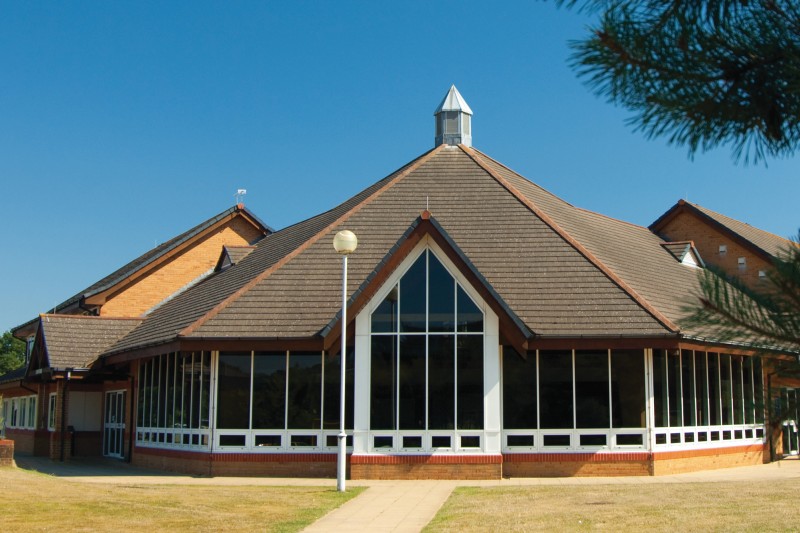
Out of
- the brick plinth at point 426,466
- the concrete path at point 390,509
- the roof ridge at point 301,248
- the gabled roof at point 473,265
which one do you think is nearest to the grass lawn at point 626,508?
the concrete path at point 390,509

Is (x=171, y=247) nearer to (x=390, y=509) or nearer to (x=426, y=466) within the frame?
(x=426, y=466)

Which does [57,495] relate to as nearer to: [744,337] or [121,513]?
[121,513]

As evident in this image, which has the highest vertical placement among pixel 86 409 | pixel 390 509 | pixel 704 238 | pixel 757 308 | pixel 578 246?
pixel 704 238

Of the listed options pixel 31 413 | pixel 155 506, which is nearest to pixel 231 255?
pixel 31 413

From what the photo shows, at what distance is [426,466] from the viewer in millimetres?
20812

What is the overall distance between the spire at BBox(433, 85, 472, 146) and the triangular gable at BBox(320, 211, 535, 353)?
1049 cm

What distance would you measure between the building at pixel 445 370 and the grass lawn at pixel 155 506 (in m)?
3.16

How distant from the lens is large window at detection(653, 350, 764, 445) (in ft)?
72.1

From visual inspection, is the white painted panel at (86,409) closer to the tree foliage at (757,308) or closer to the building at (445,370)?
the building at (445,370)

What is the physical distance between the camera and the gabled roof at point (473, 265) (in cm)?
2188

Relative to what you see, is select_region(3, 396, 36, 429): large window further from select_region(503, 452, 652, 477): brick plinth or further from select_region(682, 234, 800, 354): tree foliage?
Result: select_region(682, 234, 800, 354): tree foliage

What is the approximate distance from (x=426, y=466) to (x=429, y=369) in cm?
223

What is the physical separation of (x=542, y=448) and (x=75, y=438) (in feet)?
58.3

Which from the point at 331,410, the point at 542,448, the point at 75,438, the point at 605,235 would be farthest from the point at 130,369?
the point at 605,235
